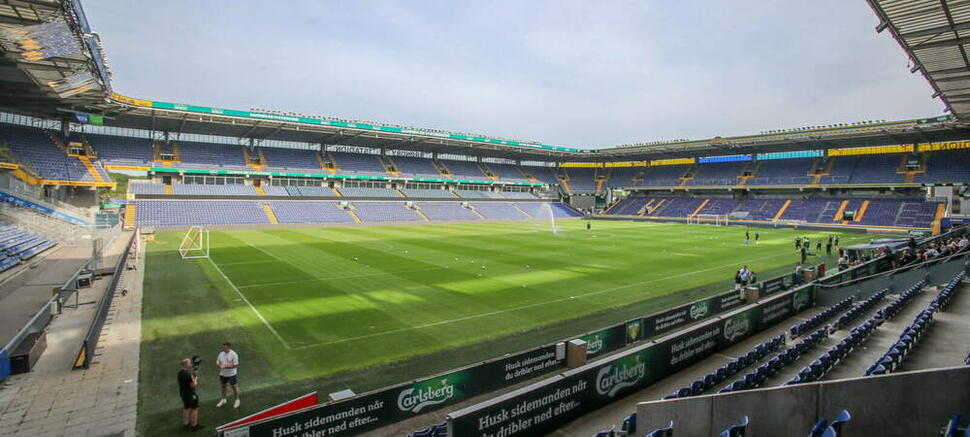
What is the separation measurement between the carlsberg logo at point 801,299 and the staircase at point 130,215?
187ft

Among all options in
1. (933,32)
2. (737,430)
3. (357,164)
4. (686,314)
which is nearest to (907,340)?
(686,314)

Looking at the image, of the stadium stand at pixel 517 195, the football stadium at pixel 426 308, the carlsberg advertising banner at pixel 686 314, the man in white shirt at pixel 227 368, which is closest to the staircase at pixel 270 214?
the football stadium at pixel 426 308

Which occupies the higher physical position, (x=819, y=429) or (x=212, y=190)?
(x=212, y=190)

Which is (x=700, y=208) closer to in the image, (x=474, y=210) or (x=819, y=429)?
(x=474, y=210)

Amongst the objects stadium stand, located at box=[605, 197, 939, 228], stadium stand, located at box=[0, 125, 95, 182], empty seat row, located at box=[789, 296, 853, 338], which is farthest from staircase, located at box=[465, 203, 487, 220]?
empty seat row, located at box=[789, 296, 853, 338]

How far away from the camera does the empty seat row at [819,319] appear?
14.1m

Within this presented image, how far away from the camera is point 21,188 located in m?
37.6

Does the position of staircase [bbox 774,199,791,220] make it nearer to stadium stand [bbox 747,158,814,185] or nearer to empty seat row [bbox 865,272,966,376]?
stadium stand [bbox 747,158,814,185]

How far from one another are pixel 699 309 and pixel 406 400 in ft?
37.6

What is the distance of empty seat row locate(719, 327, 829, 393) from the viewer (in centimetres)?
886

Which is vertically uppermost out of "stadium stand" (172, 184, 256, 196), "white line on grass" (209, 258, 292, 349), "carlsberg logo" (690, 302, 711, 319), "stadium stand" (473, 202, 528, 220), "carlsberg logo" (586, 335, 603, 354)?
"stadium stand" (172, 184, 256, 196)

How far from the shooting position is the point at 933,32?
15.6 metres

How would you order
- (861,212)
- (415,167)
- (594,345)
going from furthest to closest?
(415,167)
(861,212)
(594,345)

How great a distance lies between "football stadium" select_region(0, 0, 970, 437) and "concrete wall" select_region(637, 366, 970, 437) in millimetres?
29
